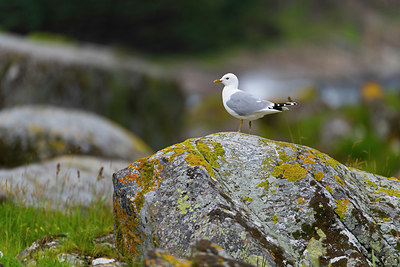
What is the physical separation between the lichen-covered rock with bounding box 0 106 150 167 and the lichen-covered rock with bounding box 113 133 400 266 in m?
3.84

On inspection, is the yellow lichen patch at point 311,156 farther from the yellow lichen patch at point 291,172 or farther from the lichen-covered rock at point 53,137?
the lichen-covered rock at point 53,137

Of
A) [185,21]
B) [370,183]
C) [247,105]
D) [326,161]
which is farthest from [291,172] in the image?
[185,21]

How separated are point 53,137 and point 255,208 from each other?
4.87 m

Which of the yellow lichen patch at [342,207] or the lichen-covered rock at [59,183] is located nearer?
the yellow lichen patch at [342,207]

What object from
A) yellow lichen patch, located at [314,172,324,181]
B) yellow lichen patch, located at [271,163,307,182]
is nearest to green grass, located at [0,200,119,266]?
yellow lichen patch, located at [271,163,307,182]

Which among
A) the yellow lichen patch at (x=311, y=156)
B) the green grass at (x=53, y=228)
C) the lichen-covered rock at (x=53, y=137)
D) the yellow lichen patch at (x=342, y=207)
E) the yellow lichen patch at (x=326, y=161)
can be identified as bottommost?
the green grass at (x=53, y=228)

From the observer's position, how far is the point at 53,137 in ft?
24.3

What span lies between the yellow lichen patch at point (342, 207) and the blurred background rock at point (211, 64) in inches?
43.5

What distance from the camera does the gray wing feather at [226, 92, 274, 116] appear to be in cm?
370

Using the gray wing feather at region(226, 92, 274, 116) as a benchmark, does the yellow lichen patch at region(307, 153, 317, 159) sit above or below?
below

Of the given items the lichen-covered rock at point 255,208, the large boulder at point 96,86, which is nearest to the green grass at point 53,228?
Result: the lichen-covered rock at point 255,208

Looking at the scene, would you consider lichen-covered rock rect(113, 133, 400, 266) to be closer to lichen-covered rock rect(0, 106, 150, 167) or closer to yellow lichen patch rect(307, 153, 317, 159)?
yellow lichen patch rect(307, 153, 317, 159)

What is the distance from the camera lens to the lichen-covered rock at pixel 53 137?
7219mm

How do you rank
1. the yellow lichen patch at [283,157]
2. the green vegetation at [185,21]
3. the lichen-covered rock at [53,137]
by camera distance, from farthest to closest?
the green vegetation at [185,21]
the lichen-covered rock at [53,137]
the yellow lichen patch at [283,157]
